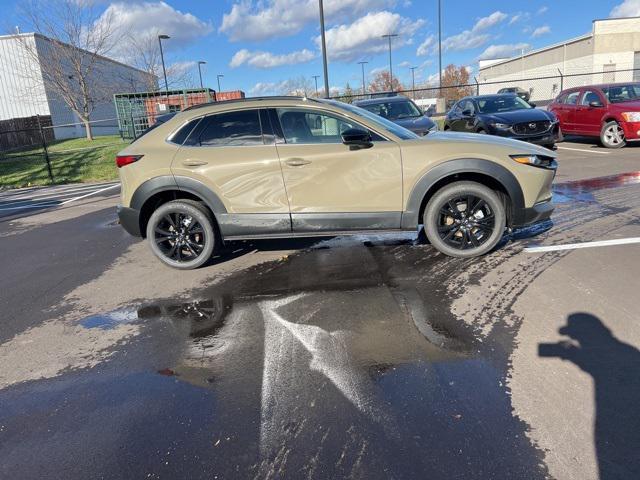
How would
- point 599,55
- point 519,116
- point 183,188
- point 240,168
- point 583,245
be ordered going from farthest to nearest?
point 599,55
point 519,116
point 583,245
point 183,188
point 240,168

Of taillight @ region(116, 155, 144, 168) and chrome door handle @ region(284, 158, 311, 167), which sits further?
taillight @ region(116, 155, 144, 168)

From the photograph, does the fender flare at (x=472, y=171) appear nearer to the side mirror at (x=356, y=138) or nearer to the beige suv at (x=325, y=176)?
the beige suv at (x=325, y=176)

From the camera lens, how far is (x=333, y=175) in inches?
188

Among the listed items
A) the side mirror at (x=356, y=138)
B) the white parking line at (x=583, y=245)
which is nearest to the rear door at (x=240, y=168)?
the side mirror at (x=356, y=138)

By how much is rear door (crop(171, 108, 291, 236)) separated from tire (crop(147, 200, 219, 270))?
24 cm

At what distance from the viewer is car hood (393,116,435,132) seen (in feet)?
32.9

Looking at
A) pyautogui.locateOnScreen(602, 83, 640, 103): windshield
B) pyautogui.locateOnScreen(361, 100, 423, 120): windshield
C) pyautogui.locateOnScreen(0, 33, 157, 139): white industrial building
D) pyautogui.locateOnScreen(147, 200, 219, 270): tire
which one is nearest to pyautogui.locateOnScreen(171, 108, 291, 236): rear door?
pyautogui.locateOnScreen(147, 200, 219, 270): tire

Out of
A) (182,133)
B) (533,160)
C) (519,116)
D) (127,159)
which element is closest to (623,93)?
(519,116)

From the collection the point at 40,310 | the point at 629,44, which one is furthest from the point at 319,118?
the point at 629,44

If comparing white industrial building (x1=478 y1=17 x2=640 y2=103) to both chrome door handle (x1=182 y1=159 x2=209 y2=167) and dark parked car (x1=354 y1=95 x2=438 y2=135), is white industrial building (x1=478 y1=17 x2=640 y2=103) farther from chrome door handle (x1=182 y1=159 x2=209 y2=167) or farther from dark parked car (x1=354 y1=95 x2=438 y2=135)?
chrome door handle (x1=182 y1=159 x2=209 y2=167)

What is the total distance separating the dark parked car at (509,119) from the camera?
11.6 m

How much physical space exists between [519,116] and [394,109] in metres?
3.21

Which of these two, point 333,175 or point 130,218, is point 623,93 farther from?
point 130,218

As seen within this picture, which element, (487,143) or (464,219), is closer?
(487,143)
